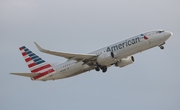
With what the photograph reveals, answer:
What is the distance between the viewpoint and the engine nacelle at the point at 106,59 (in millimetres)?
68250

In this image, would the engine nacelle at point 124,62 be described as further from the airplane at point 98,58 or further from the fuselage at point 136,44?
the fuselage at point 136,44

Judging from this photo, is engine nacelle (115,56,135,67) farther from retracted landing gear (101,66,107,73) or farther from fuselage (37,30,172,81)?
fuselage (37,30,172,81)

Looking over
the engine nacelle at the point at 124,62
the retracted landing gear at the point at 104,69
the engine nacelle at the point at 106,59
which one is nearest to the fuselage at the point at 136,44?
the engine nacelle at the point at 106,59

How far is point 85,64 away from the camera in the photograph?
2790 inches

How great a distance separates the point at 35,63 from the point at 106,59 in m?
12.9

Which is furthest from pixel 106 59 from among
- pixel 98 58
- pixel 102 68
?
pixel 102 68

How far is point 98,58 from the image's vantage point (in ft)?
228

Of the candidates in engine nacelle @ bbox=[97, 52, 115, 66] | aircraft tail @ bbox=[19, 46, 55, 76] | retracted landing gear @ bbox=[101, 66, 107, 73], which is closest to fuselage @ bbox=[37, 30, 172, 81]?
engine nacelle @ bbox=[97, 52, 115, 66]

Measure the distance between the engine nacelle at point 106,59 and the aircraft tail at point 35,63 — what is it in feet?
25.3

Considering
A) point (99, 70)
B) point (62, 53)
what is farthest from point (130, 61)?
point (62, 53)

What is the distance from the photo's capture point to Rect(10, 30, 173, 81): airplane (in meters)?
67.5

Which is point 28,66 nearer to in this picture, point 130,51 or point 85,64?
point 85,64

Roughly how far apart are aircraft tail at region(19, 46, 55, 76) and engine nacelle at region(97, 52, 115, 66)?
7.71 metres

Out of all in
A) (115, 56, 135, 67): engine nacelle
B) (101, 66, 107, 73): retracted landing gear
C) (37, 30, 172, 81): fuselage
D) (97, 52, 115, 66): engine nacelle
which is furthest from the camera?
(115, 56, 135, 67): engine nacelle
